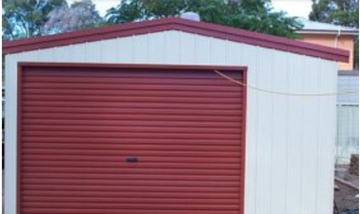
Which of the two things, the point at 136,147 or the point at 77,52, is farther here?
the point at 136,147

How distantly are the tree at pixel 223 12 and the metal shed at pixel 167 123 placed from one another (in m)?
10.8

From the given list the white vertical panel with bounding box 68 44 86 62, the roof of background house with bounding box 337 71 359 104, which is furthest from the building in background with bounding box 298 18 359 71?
the white vertical panel with bounding box 68 44 86 62

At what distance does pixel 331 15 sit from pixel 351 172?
2641 centimetres

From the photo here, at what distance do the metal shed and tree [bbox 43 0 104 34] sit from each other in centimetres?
2448

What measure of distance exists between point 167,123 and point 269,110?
4.65 feet

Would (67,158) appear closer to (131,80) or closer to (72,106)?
(72,106)

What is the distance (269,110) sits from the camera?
7.69 meters

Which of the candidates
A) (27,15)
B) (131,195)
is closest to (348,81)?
(131,195)

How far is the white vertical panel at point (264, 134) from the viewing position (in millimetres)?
7684

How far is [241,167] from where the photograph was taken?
307 inches

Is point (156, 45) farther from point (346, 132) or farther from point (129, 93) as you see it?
point (346, 132)

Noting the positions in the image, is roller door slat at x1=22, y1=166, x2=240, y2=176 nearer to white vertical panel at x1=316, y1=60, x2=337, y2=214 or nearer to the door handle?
the door handle

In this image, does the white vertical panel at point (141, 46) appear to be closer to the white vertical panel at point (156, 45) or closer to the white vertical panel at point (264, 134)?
the white vertical panel at point (156, 45)

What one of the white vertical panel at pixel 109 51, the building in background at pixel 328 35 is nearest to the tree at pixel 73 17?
the building in background at pixel 328 35
